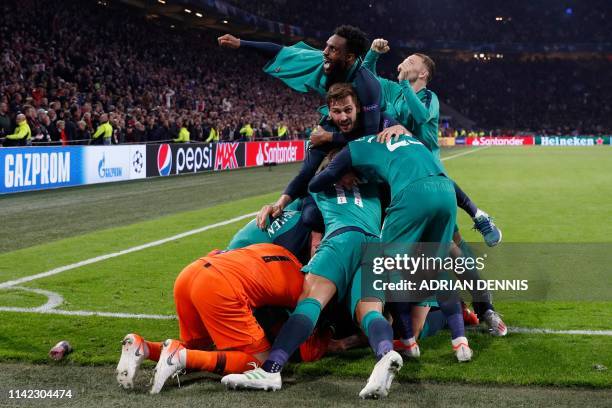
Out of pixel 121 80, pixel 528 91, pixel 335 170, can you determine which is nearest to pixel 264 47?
pixel 335 170

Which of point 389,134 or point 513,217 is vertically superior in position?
point 389,134

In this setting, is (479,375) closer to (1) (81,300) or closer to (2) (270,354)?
(2) (270,354)

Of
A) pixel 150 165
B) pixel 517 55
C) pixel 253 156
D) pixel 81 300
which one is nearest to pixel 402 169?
pixel 81 300

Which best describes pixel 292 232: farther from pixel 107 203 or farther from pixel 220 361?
pixel 107 203

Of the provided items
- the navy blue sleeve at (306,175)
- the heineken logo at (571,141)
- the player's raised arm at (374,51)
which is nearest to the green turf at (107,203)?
the navy blue sleeve at (306,175)

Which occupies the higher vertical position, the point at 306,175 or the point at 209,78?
the point at 209,78

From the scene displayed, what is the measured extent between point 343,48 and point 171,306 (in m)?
2.48

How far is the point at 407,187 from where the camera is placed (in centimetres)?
453

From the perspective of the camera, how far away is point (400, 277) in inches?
179

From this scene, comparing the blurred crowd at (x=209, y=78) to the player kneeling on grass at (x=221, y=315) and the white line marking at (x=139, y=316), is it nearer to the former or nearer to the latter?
the white line marking at (x=139, y=316)

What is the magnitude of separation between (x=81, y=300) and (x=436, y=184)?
331cm

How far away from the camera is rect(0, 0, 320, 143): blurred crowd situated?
20828mm

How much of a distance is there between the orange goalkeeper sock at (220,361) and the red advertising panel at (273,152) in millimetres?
23776

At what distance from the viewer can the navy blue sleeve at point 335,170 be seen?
4.68 m
